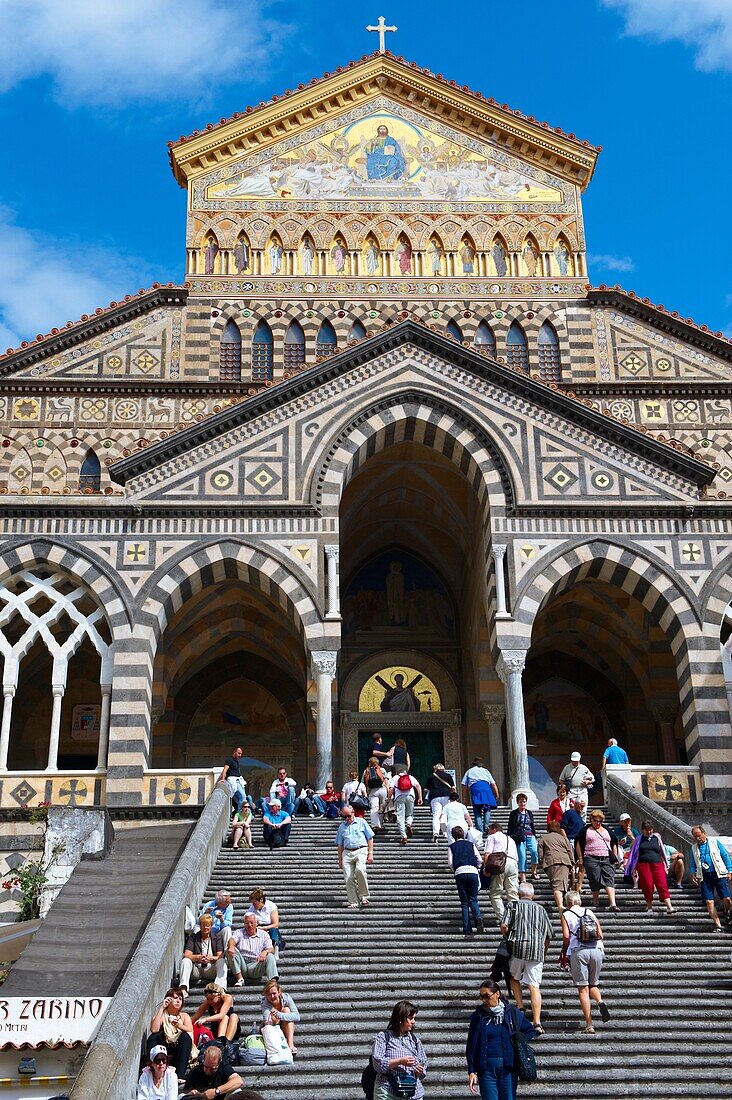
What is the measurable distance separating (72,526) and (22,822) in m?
6.22

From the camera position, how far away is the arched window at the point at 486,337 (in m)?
35.7

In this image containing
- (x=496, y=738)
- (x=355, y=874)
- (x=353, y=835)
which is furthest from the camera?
(x=496, y=738)

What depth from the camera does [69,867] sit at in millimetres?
22266

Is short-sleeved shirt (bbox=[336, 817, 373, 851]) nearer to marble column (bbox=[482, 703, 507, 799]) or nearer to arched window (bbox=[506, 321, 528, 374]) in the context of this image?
marble column (bbox=[482, 703, 507, 799])

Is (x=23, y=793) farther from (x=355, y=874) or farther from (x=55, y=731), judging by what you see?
(x=355, y=874)

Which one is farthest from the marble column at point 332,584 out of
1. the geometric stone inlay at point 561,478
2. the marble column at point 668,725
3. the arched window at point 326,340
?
the arched window at point 326,340

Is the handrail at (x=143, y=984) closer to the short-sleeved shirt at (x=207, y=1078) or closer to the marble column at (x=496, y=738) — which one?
the short-sleeved shirt at (x=207, y=1078)

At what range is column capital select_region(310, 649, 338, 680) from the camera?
26.6 meters

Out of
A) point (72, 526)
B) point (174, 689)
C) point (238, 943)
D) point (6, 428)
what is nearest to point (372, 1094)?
point (238, 943)

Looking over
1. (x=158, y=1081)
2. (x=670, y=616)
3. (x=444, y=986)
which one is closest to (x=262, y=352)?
(x=670, y=616)

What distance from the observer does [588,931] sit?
15.2 m

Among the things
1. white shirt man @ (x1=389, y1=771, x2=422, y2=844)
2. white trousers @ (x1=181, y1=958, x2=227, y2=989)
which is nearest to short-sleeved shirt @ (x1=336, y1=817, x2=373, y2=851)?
white shirt man @ (x1=389, y1=771, x2=422, y2=844)

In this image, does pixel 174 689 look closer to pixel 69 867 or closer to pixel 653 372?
pixel 69 867

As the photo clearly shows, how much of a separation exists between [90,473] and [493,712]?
12.5 metres
